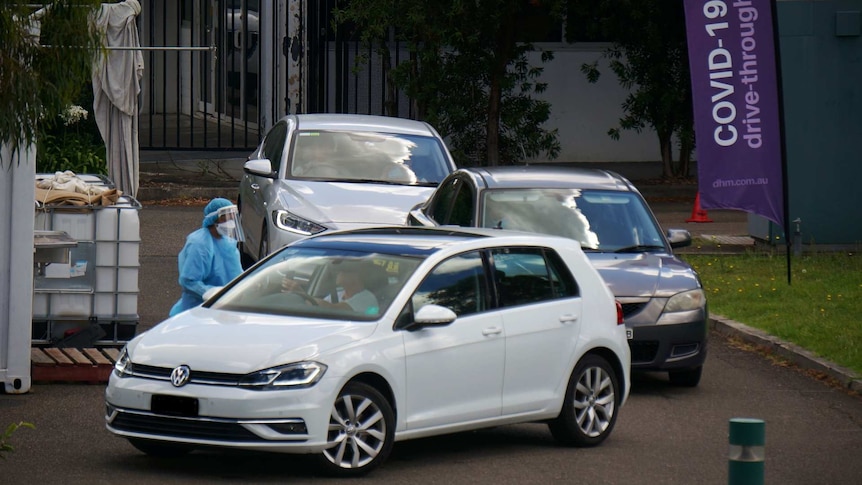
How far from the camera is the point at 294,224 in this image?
48.2 feet

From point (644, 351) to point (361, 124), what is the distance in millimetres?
5917

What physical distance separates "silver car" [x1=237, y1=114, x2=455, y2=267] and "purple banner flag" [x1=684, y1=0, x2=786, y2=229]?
316 centimetres

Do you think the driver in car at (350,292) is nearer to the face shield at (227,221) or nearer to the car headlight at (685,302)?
the face shield at (227,221)

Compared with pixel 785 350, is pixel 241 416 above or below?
below

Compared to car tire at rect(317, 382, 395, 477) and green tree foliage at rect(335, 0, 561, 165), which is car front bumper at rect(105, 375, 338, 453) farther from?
green tree foliage at rect(335, 0, 561, 165)

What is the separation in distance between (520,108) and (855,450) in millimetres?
16512

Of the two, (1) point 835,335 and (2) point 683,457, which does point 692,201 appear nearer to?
(1) point 835,335

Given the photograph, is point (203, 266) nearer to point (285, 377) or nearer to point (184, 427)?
point (184, 427)

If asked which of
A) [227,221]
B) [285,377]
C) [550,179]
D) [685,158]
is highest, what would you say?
[685,158]

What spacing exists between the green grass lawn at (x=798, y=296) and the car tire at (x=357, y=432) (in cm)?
518

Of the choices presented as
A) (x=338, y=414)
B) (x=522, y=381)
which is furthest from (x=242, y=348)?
(x=522, y=381)

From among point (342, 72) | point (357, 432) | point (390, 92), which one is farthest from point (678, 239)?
point (342, 72)

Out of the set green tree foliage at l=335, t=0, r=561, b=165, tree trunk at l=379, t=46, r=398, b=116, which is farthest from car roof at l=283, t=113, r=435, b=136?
tree trunk at l=379, t=46, r=398, b=116

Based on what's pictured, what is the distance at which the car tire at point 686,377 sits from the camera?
39.5 feet
